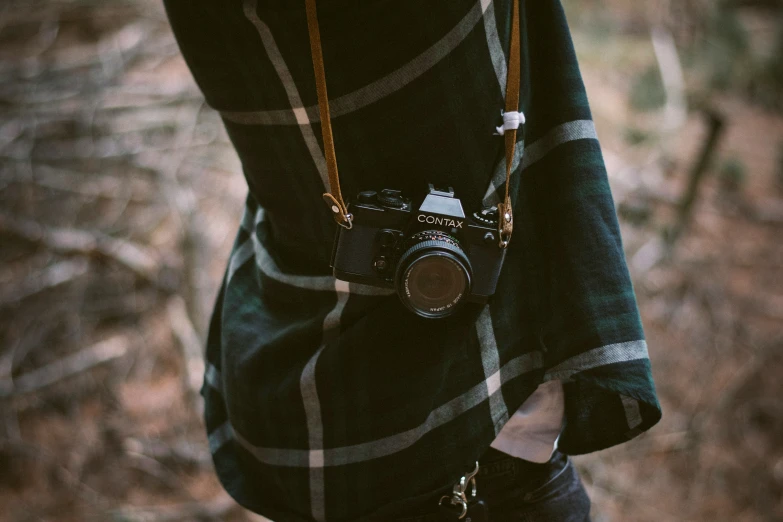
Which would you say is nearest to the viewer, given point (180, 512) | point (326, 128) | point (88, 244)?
point (326, 128)

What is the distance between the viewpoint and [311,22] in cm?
58

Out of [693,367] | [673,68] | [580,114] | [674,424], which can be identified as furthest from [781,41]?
[580,114]

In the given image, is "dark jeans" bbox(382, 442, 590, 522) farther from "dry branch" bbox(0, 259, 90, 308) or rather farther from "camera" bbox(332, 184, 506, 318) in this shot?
"dry branch" bbox(0, 259, 90, 308)

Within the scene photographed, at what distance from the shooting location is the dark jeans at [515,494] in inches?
29.9

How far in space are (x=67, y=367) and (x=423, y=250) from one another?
182cm

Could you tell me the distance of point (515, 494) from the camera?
765 millimetres

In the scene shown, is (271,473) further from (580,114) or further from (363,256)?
(580,114)

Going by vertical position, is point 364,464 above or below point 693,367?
above

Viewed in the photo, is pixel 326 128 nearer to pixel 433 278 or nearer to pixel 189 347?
pixel 433 278

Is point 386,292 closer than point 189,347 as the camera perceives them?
Yes

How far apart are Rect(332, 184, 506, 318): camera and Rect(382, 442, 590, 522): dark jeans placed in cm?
24

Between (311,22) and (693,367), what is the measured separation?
7.04 feet

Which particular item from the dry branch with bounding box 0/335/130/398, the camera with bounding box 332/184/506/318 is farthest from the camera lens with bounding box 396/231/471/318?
the dry branch with bounding box 0/335/130/398

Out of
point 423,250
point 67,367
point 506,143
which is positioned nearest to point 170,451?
point 67,367
